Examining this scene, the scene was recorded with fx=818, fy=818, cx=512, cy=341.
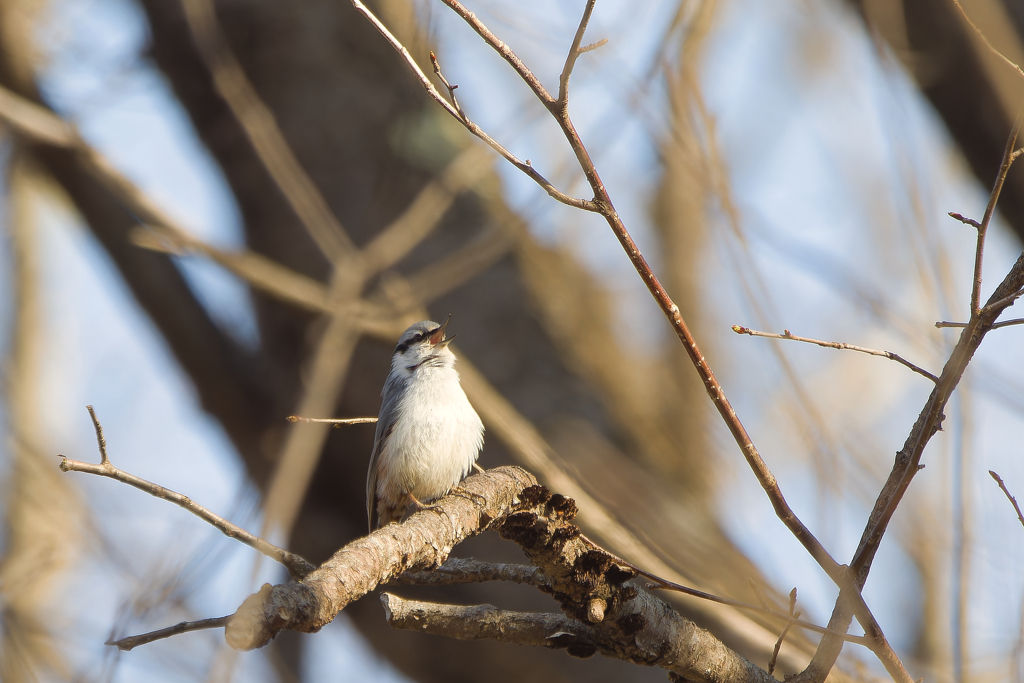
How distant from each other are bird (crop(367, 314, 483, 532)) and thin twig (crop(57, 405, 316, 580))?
5.45 feet

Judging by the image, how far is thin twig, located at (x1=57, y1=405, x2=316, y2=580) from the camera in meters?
1.73

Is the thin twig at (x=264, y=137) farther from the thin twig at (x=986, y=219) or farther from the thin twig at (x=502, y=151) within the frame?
the thin twig at (x=986, y=219)

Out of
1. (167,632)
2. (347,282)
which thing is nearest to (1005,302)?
(167,632)

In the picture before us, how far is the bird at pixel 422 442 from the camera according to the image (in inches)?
150

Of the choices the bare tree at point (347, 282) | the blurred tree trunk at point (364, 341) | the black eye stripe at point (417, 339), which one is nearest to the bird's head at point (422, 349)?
the black eye stripe at point (417, 339)

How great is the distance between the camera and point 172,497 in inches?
70.1

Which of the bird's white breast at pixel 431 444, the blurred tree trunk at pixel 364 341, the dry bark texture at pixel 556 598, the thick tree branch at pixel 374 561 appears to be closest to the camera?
the thick tree branch at pixel 374 561

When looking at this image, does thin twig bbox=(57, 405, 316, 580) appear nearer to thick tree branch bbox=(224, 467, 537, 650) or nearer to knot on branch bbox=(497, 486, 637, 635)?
thick tree branch bbox=(224, 467, 537, 650)

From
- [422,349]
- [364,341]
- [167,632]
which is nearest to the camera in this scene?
[167,632]

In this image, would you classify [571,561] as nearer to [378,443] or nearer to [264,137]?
[378,443]

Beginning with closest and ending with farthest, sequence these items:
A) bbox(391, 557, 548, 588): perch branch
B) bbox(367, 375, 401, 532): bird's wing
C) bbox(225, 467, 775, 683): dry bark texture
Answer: bbox(225, 467, 775, 683): dry bark texture, bbox(391, 557, 548, 588): perch branch, bbox(367, 375, 401, 532): bird's wing

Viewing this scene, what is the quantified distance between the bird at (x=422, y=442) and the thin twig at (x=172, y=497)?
1.66 metres

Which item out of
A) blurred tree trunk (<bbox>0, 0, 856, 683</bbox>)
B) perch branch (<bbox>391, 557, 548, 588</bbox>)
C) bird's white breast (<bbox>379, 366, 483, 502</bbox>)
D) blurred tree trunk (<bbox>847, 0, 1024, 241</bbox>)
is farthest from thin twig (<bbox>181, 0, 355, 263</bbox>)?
blurred tree trunk (<bbox>847, 0, 1024, 241</bbox>)

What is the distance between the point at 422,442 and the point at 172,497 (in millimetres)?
2059
